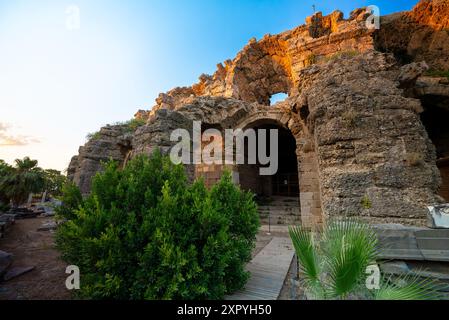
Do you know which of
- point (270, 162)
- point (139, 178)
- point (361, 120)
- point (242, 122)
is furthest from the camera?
point (270, 162)

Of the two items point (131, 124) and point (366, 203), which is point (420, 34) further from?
point (131, 124)

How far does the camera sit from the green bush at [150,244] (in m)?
2.07

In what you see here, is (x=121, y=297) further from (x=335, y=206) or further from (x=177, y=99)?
(x=177, y=99)

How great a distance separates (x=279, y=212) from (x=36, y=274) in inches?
351

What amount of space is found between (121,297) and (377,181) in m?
4.88

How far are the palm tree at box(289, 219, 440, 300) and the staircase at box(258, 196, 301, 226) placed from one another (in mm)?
6162

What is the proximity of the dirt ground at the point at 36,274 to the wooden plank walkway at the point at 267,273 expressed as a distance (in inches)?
100

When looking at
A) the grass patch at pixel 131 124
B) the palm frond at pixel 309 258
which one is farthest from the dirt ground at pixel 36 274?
the grass patch at pixel 131 124

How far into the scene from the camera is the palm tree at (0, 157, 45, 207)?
1296 centimetres

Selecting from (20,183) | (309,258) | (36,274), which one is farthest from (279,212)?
(20,183)

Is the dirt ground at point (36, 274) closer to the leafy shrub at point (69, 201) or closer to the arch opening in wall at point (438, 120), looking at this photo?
the leafy shrub at point (69, 201)

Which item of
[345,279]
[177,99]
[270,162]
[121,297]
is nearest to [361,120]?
[345,279]

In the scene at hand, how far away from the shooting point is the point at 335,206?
4.26 meters

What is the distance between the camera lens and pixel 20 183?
13.2 metres
